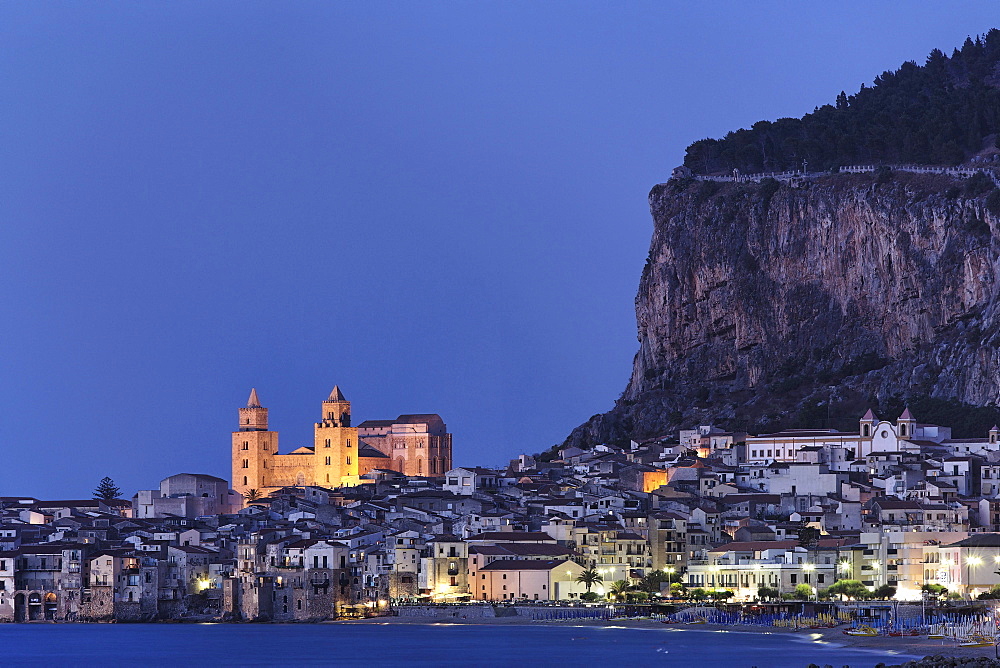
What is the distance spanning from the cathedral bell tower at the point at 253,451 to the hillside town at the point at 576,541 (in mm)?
28533

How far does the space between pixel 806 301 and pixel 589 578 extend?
54.8m

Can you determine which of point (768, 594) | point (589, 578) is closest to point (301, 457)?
point (589, 578)

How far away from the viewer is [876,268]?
14062cm

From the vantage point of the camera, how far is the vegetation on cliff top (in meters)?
148

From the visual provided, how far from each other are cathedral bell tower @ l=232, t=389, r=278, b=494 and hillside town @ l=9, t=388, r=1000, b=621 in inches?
1123

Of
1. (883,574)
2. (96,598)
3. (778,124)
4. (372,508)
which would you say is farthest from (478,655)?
(778,124)

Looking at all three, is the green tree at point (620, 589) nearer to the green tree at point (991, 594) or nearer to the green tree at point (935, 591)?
the green tree at point (935, 591)

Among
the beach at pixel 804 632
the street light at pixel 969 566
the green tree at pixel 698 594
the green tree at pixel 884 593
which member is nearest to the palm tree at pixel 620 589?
the green tree at pixel 698 594

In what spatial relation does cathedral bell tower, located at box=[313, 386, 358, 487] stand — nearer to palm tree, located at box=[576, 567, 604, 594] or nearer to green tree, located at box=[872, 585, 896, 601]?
palm tree, located at box=[576, 567, 604, 594]

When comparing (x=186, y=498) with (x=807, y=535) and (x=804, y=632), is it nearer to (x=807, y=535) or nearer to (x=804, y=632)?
(x=807, y=535)

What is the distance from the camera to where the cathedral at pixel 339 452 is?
151625 millimetres

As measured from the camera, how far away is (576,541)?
326 ft

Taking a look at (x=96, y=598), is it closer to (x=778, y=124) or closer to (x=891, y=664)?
(x=891, y=664)

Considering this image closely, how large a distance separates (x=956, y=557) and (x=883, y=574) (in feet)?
11.3
